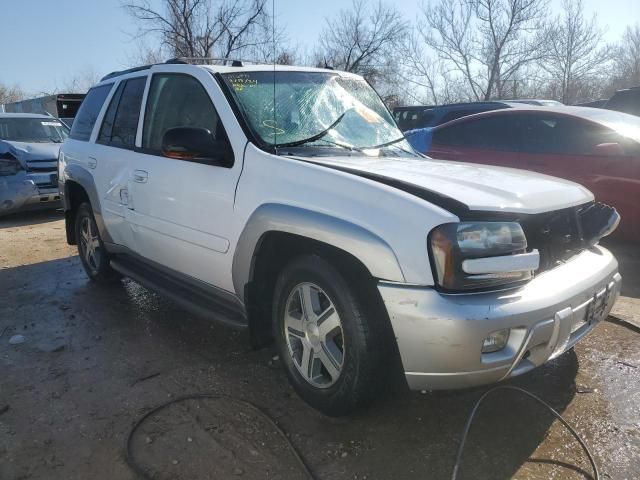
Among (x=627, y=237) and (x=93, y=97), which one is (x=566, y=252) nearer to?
(x=627, y=237)

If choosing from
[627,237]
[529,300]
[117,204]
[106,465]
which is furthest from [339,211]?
[627,237]

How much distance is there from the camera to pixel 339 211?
2.41 m

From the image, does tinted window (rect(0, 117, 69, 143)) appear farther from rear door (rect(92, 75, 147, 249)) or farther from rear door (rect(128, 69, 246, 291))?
rear door (rect(128, 69, 246, 291))

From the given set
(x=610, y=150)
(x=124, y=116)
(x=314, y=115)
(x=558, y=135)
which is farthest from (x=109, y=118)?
(x=610, y=150)

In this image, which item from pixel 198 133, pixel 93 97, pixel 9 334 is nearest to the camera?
pixel 198 133

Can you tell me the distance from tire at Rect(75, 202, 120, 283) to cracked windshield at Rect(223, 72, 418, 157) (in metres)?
2.19

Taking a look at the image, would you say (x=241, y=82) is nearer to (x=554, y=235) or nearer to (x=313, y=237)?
(x=313, y=237)

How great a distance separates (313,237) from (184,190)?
1162 millimetres

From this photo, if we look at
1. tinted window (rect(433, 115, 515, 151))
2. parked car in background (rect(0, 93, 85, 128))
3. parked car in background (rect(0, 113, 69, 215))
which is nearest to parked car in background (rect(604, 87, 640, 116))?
tinted window (rect(433, 115, 515, 151))

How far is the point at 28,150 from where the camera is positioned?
8.87 metres

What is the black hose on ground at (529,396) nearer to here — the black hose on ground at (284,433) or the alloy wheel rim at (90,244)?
the black hose on ground at (284,433)

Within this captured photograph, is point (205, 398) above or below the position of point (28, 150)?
below

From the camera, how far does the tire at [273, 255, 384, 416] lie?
2.40m

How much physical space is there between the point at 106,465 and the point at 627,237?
491 centimetres
